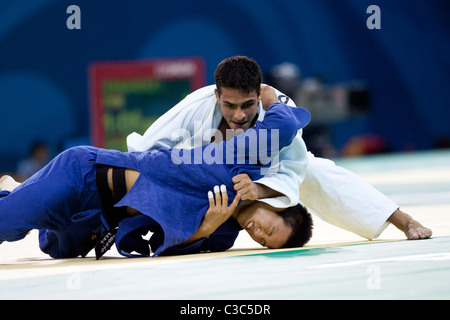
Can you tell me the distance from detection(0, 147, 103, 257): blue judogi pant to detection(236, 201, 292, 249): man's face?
2.19 ft

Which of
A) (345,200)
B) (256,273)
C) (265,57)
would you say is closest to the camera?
(256,273)

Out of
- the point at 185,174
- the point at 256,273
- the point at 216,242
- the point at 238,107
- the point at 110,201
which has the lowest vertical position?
the point at 216,242

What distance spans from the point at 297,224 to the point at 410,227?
0.61 m

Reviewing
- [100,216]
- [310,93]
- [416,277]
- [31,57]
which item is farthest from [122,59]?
[416,277]

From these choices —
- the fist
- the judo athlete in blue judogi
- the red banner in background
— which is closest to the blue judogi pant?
the judo athlete in blue judogi

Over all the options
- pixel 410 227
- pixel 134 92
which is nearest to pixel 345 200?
pixel 410 227

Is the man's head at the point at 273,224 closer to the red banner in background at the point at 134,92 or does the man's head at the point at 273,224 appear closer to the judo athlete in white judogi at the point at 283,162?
the judo athlete in white judogi at the point at 283,162

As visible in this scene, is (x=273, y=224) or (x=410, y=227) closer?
(x=273, y=224)

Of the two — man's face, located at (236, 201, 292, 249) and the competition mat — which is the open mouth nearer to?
man's face, located at (236, 201, 292, 249)

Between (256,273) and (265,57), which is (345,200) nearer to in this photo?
(256,273)

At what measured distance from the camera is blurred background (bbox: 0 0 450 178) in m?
11.3

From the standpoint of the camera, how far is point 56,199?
318 centimetres

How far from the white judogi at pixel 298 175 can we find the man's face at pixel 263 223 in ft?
0.18
